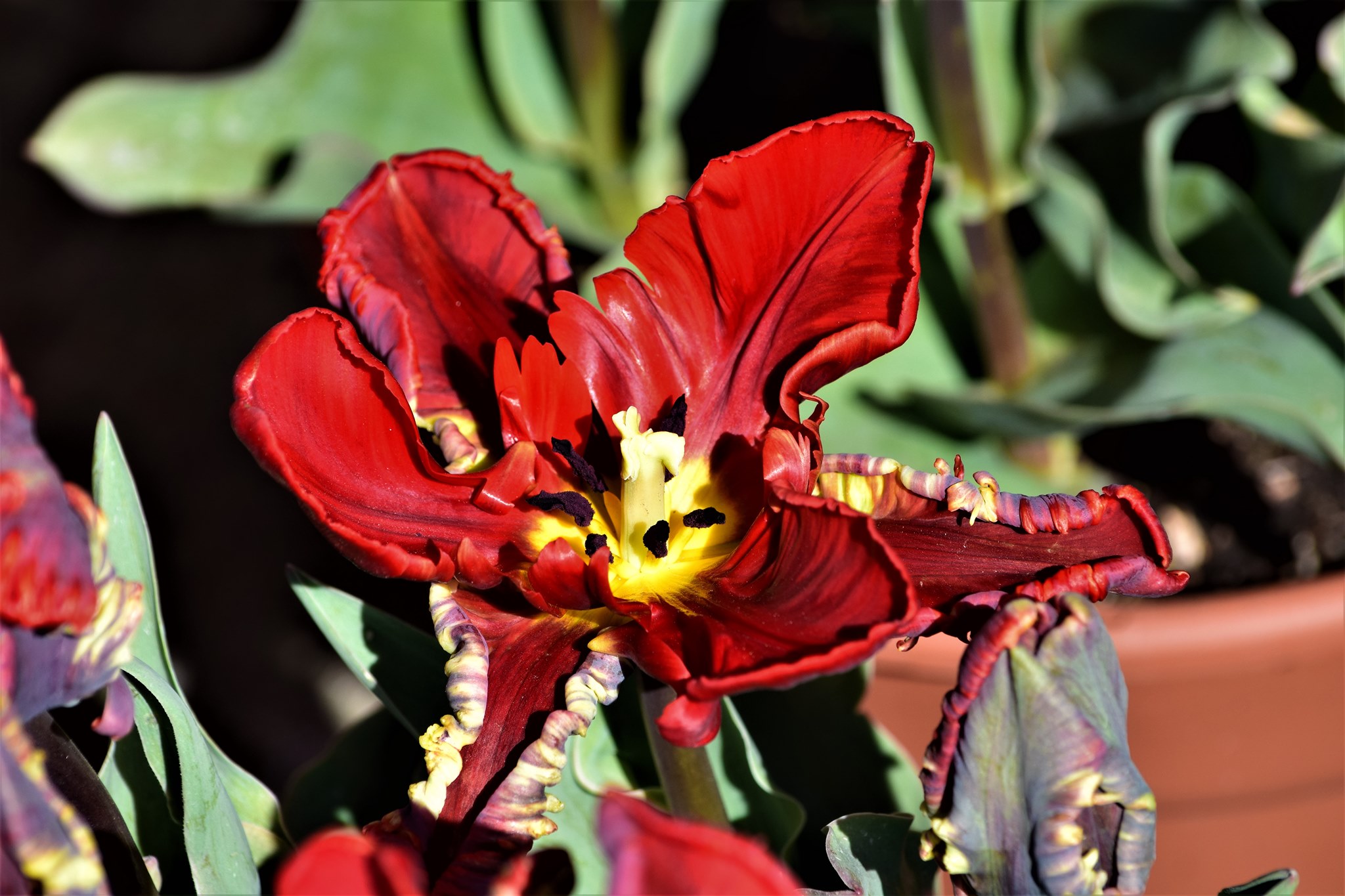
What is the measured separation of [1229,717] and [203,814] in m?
0.59

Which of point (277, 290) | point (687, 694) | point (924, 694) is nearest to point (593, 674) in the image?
point (687, 694)

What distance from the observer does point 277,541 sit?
1.43 metres

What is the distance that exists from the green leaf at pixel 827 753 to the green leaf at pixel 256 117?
0.48 m

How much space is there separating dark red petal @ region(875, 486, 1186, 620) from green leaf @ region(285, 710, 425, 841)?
9.3 inches

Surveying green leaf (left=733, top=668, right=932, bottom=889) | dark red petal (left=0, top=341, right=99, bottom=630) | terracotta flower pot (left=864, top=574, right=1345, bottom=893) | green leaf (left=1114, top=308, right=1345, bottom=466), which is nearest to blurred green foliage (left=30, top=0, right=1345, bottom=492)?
green leaf (left=1114, top=308, right=1345, bottom=466)

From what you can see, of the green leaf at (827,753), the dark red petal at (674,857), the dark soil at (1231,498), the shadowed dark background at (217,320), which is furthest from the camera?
the shadowed dark background at (217,320)

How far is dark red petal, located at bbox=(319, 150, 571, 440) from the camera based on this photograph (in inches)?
18.1

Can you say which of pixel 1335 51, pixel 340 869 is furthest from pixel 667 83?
pixel 340 869

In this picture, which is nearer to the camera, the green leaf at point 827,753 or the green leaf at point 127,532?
the green leaf at point 127,532

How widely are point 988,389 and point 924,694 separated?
230mm

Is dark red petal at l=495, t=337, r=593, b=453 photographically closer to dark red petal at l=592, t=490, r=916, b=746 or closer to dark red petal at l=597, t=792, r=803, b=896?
dark red petal at l=592, t=490, r=916, b=746

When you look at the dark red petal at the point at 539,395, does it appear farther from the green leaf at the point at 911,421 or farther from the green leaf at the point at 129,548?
the green leaf at the point at 911,421

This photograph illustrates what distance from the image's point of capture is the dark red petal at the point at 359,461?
36 centimetres

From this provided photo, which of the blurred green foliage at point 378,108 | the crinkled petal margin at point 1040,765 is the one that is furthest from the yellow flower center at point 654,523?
the blurred green foliage at point 378,108
